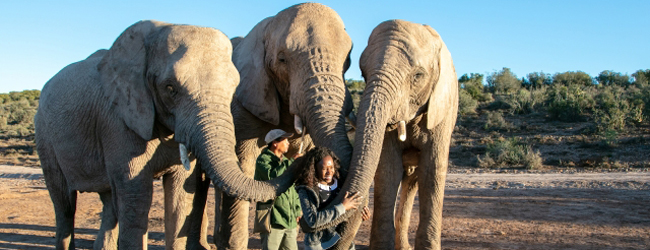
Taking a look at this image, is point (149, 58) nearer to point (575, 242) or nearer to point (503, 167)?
point (575, 242)

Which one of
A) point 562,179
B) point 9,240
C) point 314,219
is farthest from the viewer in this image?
point 562,179

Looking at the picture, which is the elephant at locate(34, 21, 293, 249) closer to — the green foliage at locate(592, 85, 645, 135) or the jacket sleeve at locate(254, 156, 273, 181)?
the jacket sleeve at locate(254, 156, 273, 181)

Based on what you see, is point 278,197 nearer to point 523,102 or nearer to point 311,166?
point 311,166

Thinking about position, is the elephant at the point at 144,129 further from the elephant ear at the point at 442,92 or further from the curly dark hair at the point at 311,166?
the elephant ear at the point at 442,92

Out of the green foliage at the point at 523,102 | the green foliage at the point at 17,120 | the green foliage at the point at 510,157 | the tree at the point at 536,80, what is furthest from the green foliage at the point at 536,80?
the green foliage at the point at 17,120

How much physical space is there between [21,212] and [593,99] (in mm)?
21317

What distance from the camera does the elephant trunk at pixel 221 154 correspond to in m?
4.25

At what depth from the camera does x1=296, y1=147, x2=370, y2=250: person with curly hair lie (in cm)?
423

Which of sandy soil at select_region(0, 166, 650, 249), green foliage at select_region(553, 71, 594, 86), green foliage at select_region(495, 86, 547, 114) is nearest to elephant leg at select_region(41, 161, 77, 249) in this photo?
sandy soil at select_region(0, 166, 650, 249)

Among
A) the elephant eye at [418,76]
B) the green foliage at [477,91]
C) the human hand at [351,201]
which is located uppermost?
the green foliage at [477,91]

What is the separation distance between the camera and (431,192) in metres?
5.84

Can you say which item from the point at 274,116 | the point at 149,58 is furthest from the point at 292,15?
the point at 149,58

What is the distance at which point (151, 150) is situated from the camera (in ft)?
17.7

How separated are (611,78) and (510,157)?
2308 cm
